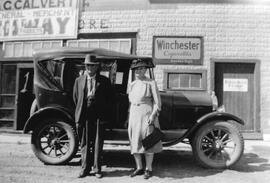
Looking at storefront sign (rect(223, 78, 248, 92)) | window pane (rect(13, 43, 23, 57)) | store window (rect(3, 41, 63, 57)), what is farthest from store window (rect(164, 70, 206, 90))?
window pane (rect(13, 43, 23, 57))

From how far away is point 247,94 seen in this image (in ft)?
33.0

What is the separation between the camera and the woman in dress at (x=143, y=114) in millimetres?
4922

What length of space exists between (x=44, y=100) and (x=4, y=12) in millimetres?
7256

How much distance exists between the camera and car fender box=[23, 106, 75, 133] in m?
5.62

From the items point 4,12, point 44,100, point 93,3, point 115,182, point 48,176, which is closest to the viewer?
point 115,182

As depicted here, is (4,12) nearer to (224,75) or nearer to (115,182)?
(224,75)

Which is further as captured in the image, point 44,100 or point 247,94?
point 247,94

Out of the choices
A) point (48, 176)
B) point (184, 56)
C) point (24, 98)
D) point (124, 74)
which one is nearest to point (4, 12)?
point (24, 98)

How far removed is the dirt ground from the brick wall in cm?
362

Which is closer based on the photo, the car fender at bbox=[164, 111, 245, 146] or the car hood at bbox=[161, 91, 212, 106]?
the car fender at bbox=[164, 111, 245, 146]

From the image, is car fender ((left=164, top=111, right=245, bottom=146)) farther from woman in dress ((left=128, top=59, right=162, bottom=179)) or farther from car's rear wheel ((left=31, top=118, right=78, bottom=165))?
car's rear wheel ((left=31, top=118, right=78, bottom=165))

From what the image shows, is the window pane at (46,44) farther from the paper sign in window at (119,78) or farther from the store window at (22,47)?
the paper sign in window at (119,78)

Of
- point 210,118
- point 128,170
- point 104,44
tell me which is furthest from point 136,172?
point 104,44

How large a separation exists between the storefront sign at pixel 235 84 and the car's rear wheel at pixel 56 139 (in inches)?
239
